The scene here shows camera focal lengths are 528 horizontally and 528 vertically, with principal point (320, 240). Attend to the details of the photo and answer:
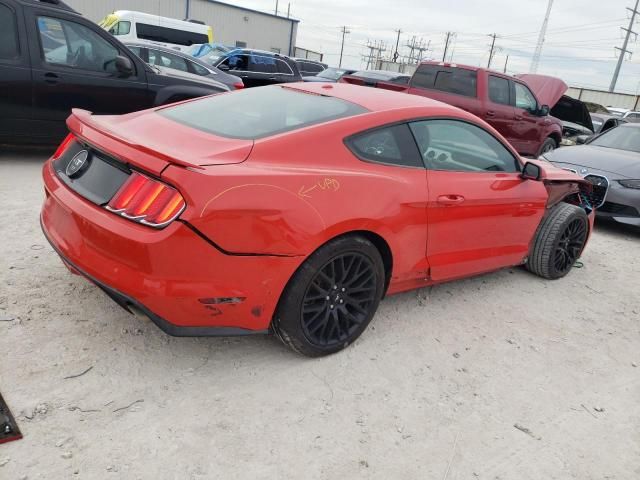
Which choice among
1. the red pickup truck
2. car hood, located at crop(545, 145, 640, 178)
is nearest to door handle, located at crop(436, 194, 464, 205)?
car hood, located at crop(545, 145, 640, 178)

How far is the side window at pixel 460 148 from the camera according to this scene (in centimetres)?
331

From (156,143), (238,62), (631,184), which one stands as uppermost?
(156,143)

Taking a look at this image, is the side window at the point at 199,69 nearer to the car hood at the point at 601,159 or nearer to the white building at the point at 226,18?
the car hood at the point at 601,159

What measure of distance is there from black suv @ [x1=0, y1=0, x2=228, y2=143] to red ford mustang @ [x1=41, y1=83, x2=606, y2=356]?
3.17m

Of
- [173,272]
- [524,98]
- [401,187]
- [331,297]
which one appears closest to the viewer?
[173,272]

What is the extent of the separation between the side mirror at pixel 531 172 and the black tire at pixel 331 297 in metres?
1.59

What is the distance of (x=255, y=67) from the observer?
14250mm

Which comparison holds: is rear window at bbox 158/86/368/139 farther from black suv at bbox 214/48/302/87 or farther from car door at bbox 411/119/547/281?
black suv at bbox 214/48/302/87

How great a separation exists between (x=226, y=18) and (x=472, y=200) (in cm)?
4152

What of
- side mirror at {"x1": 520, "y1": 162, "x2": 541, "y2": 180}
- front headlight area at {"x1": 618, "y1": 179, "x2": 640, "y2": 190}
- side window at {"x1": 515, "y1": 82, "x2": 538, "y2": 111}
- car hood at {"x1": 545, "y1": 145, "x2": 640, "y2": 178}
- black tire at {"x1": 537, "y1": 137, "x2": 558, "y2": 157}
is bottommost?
black tire at {"x1": 537, "y1": 137, "x2": 558, "y2": 157}

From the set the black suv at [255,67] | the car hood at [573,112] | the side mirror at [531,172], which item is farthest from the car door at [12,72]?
the car hood at [573,112]

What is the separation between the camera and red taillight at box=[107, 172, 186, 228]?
7.39 feet

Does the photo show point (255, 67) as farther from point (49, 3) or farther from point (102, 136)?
point (102, 136)

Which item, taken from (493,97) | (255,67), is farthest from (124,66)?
(255,67)
